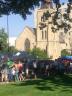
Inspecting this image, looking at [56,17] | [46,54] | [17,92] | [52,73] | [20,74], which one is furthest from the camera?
[46,54]

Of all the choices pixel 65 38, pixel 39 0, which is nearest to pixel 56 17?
pixel 39 0

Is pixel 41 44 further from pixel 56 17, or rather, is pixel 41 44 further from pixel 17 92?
pixel 17 92

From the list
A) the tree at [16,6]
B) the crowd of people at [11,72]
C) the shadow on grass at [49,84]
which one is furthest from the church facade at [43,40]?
the tree at [16,6]

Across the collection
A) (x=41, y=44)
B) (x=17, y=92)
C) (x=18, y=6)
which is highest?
(x=41, y=44)

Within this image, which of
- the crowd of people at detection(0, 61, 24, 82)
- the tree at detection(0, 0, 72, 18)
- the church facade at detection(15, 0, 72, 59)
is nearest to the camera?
the tree at detection(0, 0, 72, 18)

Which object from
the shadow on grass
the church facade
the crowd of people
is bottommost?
the shadow on grass

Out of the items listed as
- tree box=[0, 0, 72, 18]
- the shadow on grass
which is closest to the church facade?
the shadow on grass

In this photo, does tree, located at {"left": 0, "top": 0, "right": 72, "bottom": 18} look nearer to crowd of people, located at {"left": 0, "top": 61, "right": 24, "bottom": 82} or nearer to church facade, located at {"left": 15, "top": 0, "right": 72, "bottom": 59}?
crowd of people, located at {"left": 0, "top": 61, "right": 24, "bottom": 82}

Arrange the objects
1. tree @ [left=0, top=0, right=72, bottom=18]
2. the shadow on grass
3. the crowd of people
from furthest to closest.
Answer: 1. the crowd of people
2. the shadow on grass
3. tree @ [left=0, top=0, right=72, bottom=18]

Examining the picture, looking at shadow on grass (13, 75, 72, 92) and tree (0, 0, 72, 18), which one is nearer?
tree (0, 0, 72, 18)

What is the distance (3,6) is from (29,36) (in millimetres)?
118023

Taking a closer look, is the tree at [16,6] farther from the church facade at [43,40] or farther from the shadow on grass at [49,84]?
the church facade at [43,40]

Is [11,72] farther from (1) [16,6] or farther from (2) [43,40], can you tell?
(2) [43,40]

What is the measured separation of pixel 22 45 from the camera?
146 m
